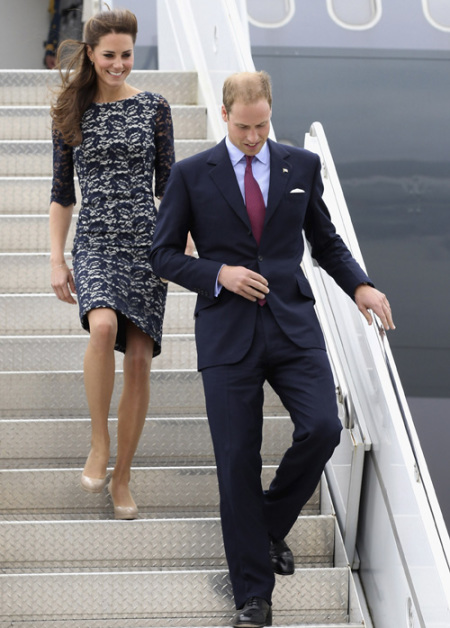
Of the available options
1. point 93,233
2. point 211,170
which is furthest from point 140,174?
point 211,170

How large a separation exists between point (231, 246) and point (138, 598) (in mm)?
1114

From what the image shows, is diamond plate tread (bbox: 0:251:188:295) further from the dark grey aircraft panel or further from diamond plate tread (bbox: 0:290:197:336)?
the dark grey aircraft panel

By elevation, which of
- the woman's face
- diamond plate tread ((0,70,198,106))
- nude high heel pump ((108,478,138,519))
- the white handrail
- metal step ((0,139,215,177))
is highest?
the woman's face

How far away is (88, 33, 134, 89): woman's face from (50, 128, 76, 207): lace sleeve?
0.86ft

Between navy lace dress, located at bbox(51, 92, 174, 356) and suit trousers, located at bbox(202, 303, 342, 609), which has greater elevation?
navy lace dress, located at bbox(51, 92, 174, 356)

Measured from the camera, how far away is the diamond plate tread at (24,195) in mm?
5012

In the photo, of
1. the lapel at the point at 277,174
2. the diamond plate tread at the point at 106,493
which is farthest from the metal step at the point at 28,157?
the lapel at the point at 277,174

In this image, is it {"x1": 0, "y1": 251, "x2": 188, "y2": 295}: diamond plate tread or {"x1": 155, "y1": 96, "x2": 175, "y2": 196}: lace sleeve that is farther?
{"x1": 0, "y1": 251, "x2": 188, "y2": 295}: diamond plate tread

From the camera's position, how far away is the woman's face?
319 centimetres

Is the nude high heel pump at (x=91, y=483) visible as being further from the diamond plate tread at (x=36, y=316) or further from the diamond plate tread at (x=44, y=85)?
the diamond plate tread at (x=44, y=85)

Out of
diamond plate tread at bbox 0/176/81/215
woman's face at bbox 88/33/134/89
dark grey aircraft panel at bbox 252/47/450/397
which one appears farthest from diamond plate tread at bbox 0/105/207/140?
woman's face at bbox 88/33/134/89

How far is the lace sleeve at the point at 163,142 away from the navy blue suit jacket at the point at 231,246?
17.1 inches

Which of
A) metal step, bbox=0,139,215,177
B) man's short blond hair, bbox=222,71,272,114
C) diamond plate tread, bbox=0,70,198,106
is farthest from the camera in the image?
diamond plate tread, bbox=0,70,198,106

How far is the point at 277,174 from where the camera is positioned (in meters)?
2.98
